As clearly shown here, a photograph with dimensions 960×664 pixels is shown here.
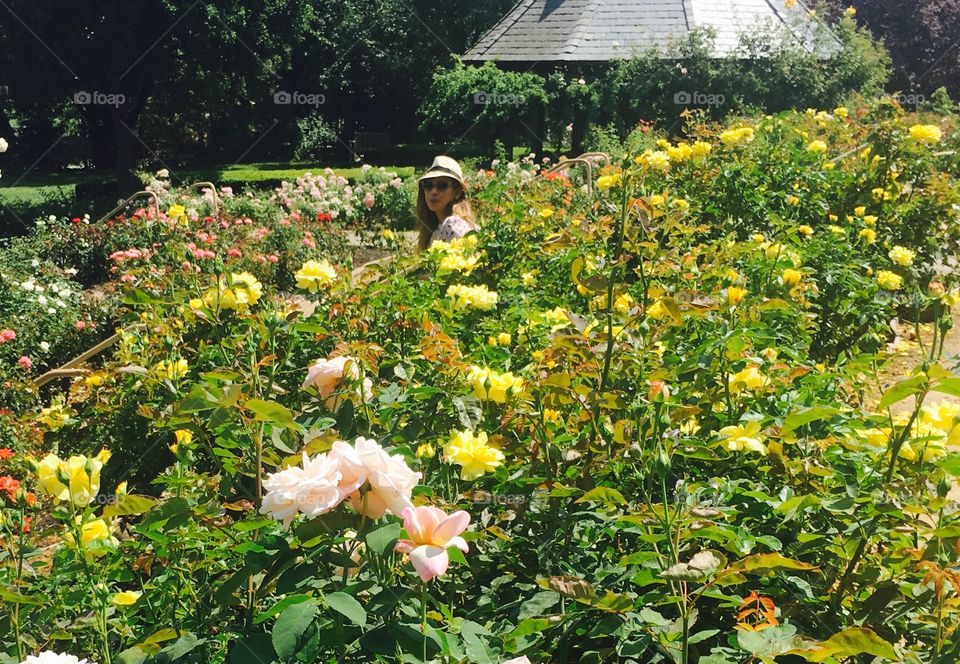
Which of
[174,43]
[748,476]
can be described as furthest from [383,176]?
[748,476]

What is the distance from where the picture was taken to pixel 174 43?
60.3 ft

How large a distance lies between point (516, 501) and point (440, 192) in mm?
3726

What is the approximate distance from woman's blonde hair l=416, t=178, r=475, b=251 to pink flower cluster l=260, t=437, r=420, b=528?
4120 mm

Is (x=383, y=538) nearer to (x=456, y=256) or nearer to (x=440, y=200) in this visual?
(x=456, y=256)

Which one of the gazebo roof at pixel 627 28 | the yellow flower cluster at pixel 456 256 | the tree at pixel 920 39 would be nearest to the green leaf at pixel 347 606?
the yellow flower cluster at pixel 456 256

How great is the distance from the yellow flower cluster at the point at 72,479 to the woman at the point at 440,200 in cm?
363

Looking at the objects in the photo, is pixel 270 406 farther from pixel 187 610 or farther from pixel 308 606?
pixel 187 610

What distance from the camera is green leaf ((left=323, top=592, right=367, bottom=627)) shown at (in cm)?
98

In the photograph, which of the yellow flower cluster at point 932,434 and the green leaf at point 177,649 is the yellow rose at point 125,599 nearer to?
the green leaf at point 177,649

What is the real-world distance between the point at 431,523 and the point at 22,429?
3.90 m

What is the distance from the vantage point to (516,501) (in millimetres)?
1617

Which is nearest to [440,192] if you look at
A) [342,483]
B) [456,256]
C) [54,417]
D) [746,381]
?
[456,256]

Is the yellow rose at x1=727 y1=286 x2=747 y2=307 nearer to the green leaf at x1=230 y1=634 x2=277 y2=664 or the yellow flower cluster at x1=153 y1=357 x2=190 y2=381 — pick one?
the yellow flower cluster at x1=153 y1=357 x2=190 y2=381

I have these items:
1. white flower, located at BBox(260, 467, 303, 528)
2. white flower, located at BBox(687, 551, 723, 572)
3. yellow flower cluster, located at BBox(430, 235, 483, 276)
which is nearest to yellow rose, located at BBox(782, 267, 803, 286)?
yellow flower cluster, located at BBox(430, 235, 483, 276)
